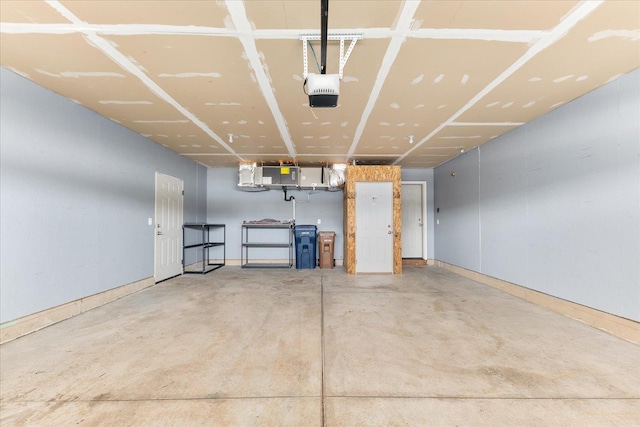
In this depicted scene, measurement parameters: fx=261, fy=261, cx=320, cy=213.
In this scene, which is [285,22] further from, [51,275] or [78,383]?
[51,275]

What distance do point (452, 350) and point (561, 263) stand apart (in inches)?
87.7

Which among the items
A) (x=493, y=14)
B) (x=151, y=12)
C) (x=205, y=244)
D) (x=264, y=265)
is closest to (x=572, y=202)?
(x=493, y=14)

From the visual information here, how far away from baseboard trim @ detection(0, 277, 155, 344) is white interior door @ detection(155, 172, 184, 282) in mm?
922

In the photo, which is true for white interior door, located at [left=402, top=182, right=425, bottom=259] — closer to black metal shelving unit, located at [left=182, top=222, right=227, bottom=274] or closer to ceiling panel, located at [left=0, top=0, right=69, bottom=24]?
black metal shelving unit, located at [left=182, top=222, right=227, bottom=274]

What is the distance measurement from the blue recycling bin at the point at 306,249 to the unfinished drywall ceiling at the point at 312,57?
3.28 metres

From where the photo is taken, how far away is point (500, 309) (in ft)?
11.7

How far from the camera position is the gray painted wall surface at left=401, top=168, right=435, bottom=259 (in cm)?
730

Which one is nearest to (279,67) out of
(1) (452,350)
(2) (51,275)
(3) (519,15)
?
(3) (519,15)

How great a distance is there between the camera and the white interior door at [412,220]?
7391 millimetres

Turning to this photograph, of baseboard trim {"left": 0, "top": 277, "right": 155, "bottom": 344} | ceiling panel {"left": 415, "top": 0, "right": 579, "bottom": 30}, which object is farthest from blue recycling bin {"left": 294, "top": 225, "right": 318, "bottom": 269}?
ceiling panel {"left": 415, "top": 0, "right": 579, "bottom": 30}

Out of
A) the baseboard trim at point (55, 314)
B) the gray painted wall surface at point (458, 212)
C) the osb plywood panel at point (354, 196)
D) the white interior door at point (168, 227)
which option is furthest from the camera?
the osb plywood panel at point (354, 196)

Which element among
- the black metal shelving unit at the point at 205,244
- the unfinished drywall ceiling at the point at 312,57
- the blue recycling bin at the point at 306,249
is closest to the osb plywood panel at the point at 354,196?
the blue recycling bin at the point at 306,249

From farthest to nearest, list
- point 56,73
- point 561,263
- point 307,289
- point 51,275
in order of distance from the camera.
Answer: point 307,289 → point 561,263 → point 51,275 → point 56,73

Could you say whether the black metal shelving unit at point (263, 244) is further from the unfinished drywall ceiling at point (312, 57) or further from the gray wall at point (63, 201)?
the unfinished drywall ceiling at point (312, 57)
